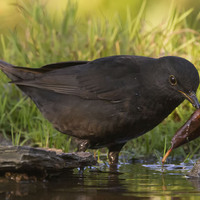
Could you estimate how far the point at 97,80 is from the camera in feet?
19.5

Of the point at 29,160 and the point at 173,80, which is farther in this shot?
the point at 173,80

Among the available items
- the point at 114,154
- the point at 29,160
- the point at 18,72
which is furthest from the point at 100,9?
the point at 29,160

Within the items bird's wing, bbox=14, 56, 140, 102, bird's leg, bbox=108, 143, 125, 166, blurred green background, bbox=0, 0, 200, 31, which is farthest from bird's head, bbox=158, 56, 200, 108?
blurred green background, bbox=0, 0, 200, 31

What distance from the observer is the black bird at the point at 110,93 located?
5.55 m

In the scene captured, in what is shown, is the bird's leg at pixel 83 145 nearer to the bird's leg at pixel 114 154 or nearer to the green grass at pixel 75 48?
the bird's leg at pixel 114 154

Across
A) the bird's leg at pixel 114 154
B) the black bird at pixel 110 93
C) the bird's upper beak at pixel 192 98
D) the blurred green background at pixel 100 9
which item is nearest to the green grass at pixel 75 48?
the blurred green background at pixel 100 9

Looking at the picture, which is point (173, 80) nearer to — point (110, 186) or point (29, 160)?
point (110, 186)

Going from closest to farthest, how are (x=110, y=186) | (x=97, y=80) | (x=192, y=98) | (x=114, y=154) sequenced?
(x=110, y=186) < (x=192, y=98) < (x=97, y=80) < (x=114, y=154)

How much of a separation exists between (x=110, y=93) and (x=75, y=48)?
2595 millimetres

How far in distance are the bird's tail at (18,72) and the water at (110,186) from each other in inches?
52.5

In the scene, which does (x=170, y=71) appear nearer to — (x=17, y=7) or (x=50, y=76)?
(x=50, y=76)

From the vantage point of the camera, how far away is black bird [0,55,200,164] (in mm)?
5551

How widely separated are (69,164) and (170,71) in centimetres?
143

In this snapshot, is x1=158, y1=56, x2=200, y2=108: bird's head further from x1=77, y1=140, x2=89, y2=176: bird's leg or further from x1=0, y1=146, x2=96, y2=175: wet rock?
x1=0, y1=146, x2=96, y2=175: wet rock
